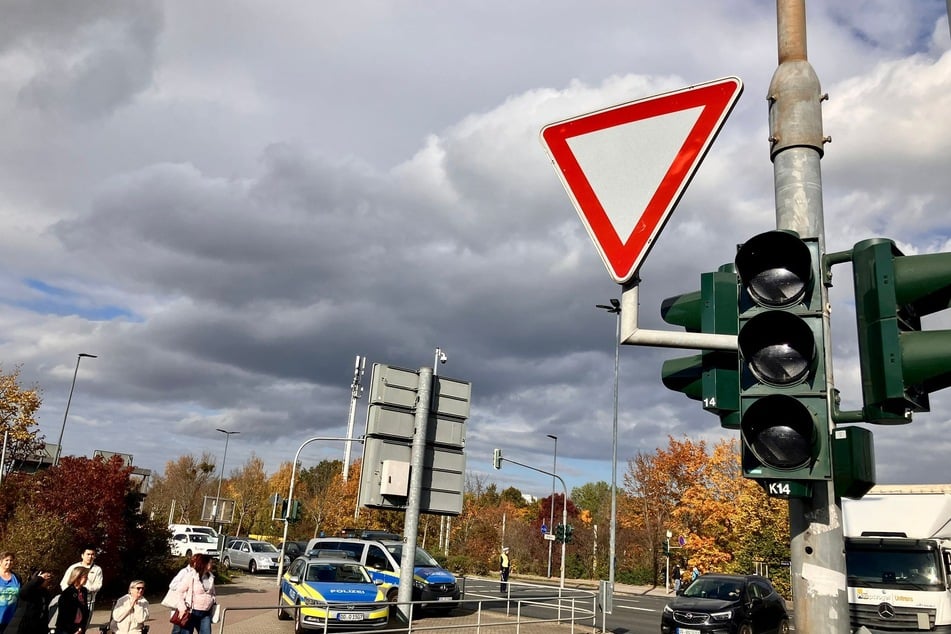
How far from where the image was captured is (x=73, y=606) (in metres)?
9.50

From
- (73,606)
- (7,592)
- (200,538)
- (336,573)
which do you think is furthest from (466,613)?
(200,538)

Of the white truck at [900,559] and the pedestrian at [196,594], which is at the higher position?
the white truck at [900,559]

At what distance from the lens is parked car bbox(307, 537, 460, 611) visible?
822 inches

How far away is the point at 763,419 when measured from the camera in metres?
2.77

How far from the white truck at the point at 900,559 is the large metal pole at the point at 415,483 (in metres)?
6.72

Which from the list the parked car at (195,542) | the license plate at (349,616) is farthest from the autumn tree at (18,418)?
the license plate at (349,616)

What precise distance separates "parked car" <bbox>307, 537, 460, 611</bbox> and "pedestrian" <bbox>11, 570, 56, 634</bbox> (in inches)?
464

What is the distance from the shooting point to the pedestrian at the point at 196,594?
10.8m

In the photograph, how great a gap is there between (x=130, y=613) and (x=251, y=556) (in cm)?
3004

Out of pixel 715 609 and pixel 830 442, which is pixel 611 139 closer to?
pixel 830 442

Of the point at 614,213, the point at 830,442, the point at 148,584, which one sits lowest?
the point at 148,584

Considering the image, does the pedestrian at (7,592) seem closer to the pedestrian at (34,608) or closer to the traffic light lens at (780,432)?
the pedestrian at (34,608)

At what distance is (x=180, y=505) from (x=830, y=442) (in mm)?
73787

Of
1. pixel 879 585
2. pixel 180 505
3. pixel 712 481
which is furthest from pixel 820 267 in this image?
pixel 180 505
